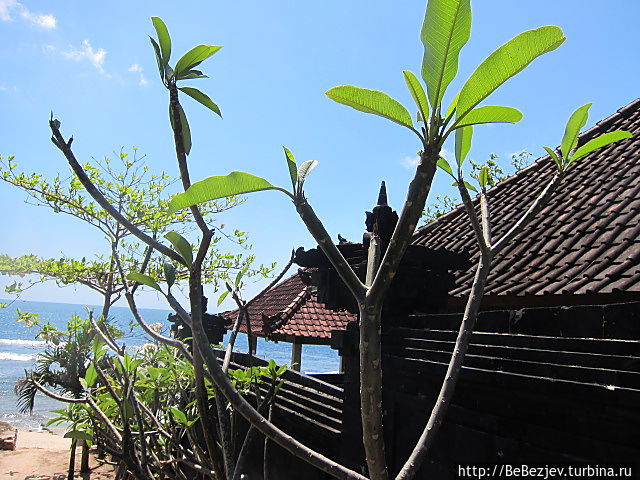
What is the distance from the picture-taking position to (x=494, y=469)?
215cm

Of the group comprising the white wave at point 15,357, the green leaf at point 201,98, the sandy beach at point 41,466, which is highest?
the green leaf at point 201,98

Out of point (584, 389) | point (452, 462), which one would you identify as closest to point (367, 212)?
point (452, 462)

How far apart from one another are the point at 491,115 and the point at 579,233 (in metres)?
4.21

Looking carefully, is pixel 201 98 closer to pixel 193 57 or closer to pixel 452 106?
pixel 193 57

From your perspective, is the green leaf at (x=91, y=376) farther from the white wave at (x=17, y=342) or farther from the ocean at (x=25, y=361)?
the white wave at (x=17, y=342)

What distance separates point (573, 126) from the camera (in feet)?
5.53

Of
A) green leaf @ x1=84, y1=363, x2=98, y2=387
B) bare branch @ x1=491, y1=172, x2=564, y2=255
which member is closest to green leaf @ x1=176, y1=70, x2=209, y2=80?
bare branch @ x1=491, y1=172, x2=564, y2=255

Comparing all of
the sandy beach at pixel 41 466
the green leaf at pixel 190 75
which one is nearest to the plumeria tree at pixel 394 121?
the green leaf at pixel 190 75

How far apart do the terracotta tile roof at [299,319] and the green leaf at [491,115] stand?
678 centimetres

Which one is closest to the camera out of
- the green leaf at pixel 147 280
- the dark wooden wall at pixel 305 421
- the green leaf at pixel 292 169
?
the green leaf at pixel 292 169

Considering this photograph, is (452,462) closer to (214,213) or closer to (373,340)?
(373,340)

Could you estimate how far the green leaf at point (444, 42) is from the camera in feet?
3.45

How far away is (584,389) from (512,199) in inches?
211

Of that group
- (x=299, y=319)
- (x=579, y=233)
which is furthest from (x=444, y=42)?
(x=299, y=319)
